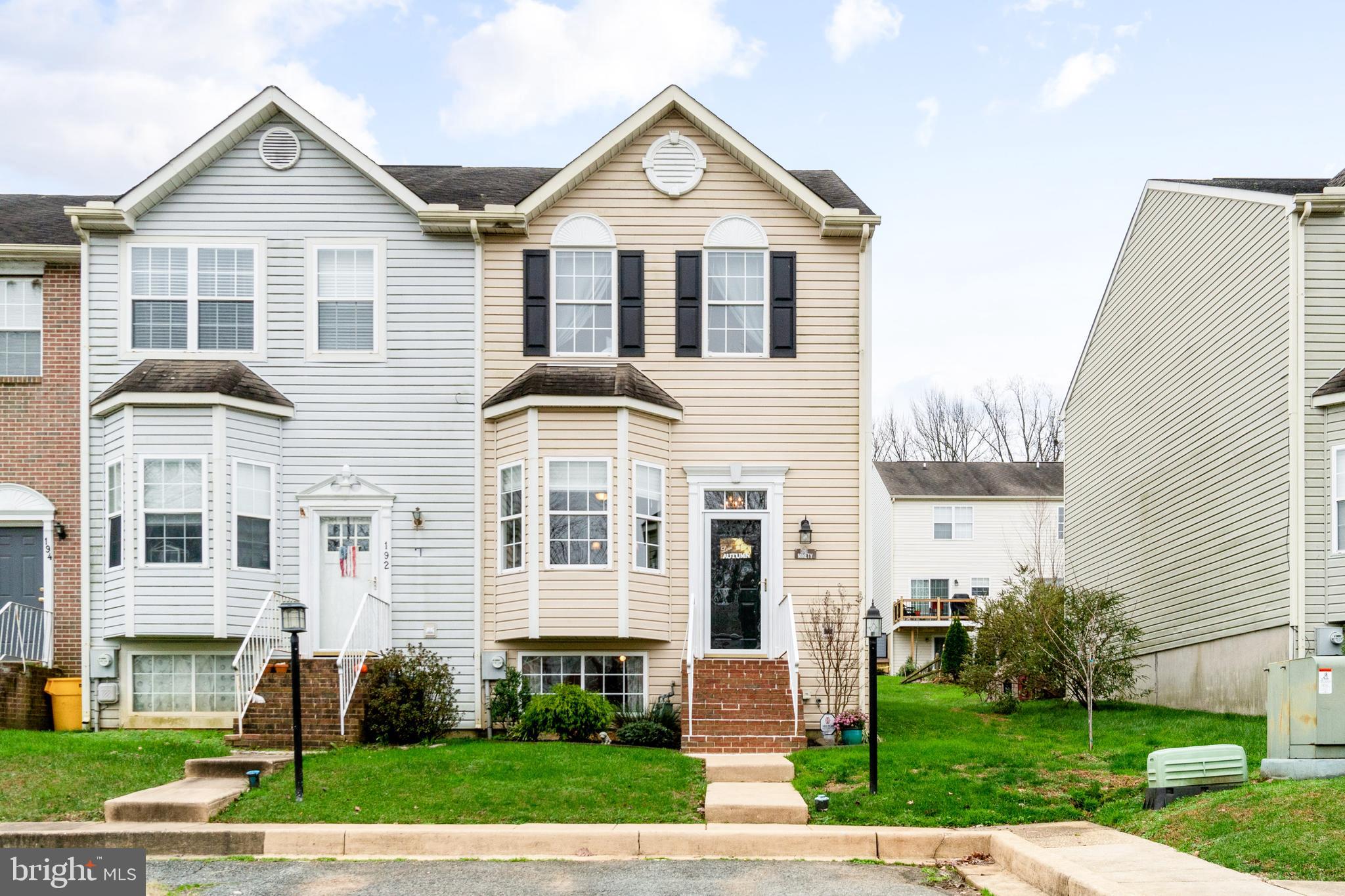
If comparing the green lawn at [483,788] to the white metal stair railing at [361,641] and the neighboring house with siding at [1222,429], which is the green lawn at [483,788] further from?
the neighboring house with siding at [1222,429]

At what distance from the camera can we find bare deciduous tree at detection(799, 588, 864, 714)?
17234mm

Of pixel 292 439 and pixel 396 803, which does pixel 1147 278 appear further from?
pixel 396 803

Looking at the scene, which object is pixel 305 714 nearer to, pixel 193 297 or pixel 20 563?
pixel 20 563

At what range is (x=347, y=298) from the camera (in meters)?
17.9

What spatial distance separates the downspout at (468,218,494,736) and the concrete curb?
614 centimetres

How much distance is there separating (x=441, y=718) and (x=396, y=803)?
4137mm

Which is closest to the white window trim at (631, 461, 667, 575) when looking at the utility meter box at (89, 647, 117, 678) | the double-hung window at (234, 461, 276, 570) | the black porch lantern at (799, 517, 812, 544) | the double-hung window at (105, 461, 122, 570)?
the black porch lantern at (799, 517, 812, 544)

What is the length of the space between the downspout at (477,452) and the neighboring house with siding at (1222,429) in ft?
33.8

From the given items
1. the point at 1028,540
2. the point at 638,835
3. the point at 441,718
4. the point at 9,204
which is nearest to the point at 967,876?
the point at 638,835

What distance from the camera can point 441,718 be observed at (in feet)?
52.9

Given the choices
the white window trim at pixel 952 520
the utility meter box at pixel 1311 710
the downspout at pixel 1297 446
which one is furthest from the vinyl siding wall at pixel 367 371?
the white window trim at pixel 952 520

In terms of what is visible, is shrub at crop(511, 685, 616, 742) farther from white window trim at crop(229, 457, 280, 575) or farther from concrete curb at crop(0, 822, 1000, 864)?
concrete curb at crop(0, 822, 1000, 864)

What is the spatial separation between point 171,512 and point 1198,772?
486 inches

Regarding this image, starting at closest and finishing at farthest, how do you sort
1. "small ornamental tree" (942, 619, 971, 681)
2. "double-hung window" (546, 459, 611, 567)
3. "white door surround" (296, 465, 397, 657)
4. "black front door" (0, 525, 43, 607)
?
"double-hung window" (546, 459, 611, 567) < "white door surround" (296, 465, 397, 657) < "black front door" (0, 525, 43, 607) < "small ornamental tree" (942, 619, 971, 681)
